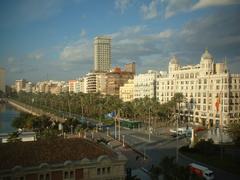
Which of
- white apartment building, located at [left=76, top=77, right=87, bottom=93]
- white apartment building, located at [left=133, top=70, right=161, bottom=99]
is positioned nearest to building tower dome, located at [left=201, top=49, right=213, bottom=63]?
white apartment building, located at [left=133, top=70, right=161, bottom=99]

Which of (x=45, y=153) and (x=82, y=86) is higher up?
(x=82, y=86)

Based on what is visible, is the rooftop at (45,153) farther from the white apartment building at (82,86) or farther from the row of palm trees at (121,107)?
the white apartment building at (82,86)

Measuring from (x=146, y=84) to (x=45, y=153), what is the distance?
8439 centimetres

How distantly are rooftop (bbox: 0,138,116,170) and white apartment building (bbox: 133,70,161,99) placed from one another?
7702 cm

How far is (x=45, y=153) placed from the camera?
24078 millimetres

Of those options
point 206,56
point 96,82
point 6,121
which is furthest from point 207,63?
point 96,82

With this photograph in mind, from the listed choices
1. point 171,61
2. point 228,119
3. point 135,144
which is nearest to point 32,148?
point 135,144

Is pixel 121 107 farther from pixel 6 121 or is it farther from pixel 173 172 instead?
pixel 173 172

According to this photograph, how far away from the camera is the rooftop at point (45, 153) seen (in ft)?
73.6

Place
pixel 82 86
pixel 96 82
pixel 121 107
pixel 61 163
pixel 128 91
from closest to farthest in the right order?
pixel 61 163 < pixel 121 107 < pixel 128 91 < pixel 96 82 < pixel 82 86

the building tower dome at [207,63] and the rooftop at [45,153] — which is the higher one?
the building tower dome at [207,63]

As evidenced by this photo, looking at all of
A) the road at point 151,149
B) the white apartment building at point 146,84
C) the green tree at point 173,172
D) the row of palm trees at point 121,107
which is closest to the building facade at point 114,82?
the white apartment building at point 146,84

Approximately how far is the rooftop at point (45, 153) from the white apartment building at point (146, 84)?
253 feet

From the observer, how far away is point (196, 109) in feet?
266
